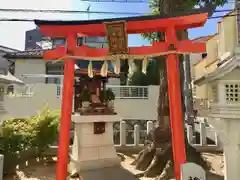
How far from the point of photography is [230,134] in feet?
21.6

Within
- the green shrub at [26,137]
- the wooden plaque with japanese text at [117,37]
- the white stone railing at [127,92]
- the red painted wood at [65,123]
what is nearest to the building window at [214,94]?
the wooden plaque with japanese text at [117,37]

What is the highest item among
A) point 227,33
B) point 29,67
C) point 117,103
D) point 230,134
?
point 227,33

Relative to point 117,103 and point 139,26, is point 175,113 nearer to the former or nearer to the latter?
point 139,26

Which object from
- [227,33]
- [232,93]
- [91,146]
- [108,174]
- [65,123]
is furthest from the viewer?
[227,33]

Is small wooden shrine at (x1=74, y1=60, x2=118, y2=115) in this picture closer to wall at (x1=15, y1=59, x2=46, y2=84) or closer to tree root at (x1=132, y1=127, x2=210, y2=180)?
tree root at (x1=132, y1=127, x2=210, y2=180)

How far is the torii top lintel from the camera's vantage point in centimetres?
673

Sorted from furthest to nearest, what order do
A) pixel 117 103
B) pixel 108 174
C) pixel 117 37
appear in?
pixel 117 103 < pixel 108 174 < pixel 117 37

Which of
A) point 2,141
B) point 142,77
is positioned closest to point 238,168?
point 2,141

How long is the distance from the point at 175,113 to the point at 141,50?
2.09 m

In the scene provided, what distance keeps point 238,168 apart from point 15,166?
342 inches

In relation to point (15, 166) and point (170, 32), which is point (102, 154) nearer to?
point (15, 166)

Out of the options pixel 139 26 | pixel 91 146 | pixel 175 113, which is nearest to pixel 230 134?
pixel 175 113

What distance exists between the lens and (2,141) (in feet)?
32.4

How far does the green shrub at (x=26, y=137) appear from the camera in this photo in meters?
10.0
